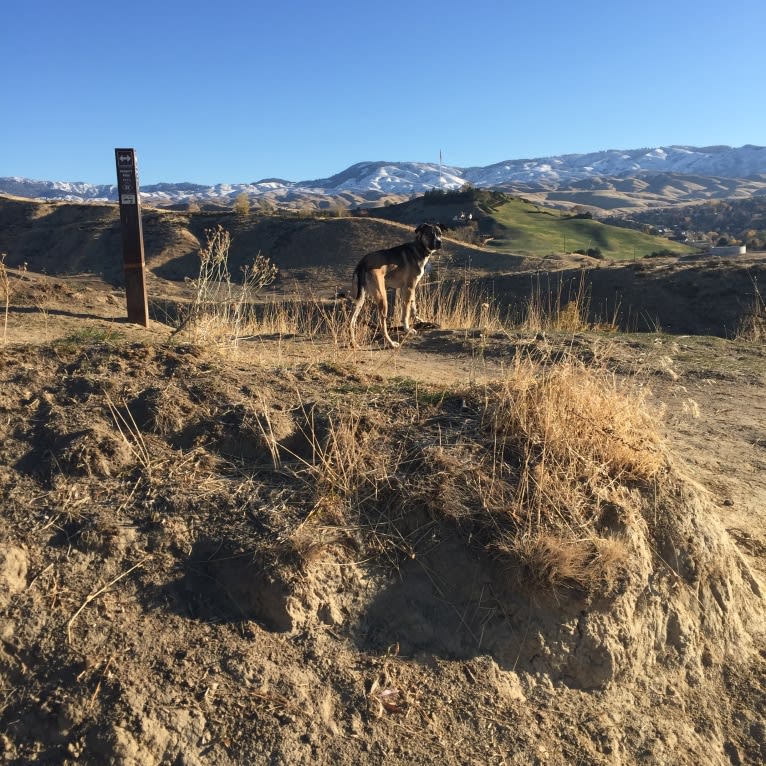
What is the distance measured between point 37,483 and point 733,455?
5344mm

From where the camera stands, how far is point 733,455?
6016 millimetres

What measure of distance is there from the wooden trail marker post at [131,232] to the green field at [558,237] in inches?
813

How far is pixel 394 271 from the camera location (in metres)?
10.6

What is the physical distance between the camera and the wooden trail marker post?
852 cm

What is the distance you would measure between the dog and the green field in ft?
57.5

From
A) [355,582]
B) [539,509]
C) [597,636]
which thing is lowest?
[597,636]

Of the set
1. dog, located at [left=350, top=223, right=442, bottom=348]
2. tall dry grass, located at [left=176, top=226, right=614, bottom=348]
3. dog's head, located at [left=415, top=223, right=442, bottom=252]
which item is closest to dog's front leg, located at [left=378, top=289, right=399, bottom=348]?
dog, located at [left=350, top=223, right=442, bottom=348]

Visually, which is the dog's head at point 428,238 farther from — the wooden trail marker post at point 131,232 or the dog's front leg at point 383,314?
the wooden trail marker post at point 131,232

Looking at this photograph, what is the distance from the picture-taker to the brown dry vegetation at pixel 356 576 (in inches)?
115

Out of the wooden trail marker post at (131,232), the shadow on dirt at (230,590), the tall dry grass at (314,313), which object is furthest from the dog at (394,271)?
the shadow on dirt at (230,590)

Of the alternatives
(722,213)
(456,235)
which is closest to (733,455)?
(456,235)

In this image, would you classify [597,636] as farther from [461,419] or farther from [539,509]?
[461,419]

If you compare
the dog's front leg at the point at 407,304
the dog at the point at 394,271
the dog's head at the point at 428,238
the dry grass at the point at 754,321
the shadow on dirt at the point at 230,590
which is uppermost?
the dog's head at the point at 428,238

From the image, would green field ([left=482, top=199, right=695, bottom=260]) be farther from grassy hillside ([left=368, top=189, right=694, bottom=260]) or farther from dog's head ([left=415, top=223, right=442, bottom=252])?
dog's head ([left=415, top=223, right=442, bottom=252])
